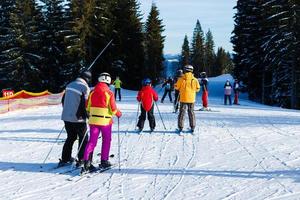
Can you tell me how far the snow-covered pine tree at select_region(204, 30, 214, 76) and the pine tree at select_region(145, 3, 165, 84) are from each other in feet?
171

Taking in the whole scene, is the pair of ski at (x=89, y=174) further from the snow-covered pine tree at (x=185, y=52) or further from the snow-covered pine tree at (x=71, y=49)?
the snow-covered pine tree at (x=185, y=52)

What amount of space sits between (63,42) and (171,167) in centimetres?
4109

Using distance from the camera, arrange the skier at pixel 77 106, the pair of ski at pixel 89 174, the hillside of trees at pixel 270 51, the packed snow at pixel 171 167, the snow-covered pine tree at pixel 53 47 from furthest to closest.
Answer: the snow-covered pine tree at pixel 53 47 → the hillside of trees at pixel 270 51 → the skier at pixel 77 106 → the pair of ski at pixel 89 174 → the packed snow at pixel 171 167

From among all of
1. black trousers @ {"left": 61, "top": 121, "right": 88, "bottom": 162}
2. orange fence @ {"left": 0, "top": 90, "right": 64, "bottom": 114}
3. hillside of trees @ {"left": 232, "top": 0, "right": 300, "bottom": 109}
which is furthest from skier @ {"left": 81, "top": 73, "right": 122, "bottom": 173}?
hillside of trees @ {"left": 232, "top": 0, "right": 300, "bottom": 109}

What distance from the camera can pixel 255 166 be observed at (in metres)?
9.23

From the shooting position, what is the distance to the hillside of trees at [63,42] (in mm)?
Result: 47844

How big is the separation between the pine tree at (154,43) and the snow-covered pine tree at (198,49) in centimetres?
4326

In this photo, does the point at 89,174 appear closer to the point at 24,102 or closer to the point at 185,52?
the point at 24,102

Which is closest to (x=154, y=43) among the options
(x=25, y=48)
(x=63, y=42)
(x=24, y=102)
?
(x=63, y=42)

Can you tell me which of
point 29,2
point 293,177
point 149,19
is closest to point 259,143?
point 293,177

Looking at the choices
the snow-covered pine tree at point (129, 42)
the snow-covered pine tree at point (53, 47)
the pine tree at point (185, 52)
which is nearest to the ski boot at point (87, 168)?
the snow-covered pine tree at point (53, 47)

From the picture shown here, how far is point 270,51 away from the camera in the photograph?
4022cm

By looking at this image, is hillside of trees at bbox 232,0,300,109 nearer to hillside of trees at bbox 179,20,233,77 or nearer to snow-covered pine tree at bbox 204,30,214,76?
hillside of trees at bbox 179,20,233,77

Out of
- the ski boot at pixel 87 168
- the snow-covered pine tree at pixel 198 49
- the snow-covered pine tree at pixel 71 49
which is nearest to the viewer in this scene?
the ski boot at pixel 87 168
